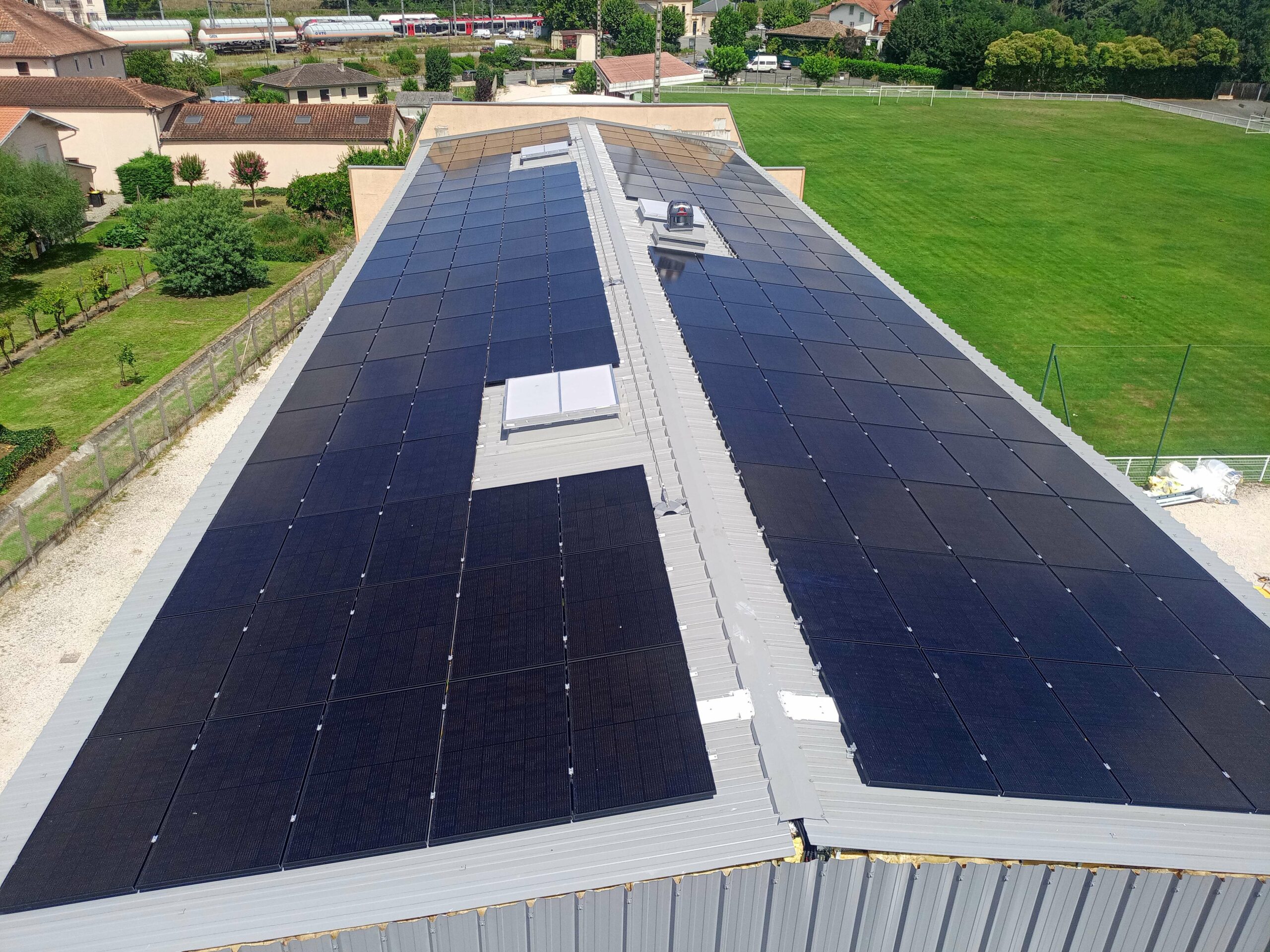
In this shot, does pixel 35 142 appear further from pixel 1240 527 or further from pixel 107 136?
pixel 1240 527

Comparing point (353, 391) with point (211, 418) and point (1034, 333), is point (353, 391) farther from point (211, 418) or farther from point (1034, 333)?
point (1034, 333)

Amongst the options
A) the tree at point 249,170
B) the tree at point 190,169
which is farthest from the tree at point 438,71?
the tree at point 249,170

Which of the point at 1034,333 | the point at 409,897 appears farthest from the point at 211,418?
the point at 1034,333

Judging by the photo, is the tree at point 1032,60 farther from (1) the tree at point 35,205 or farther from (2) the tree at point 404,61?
(1) the tree at point 35,205

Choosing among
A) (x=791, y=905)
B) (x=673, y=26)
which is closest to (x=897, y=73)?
(x=673, y=26)

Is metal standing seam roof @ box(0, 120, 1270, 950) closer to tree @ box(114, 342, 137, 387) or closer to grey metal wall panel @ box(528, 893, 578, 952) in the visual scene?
grey metal wall panel @ box(528, 893, 578, 952)

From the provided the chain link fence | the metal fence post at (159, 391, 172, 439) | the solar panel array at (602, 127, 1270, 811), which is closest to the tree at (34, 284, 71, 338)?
the chain link fence
